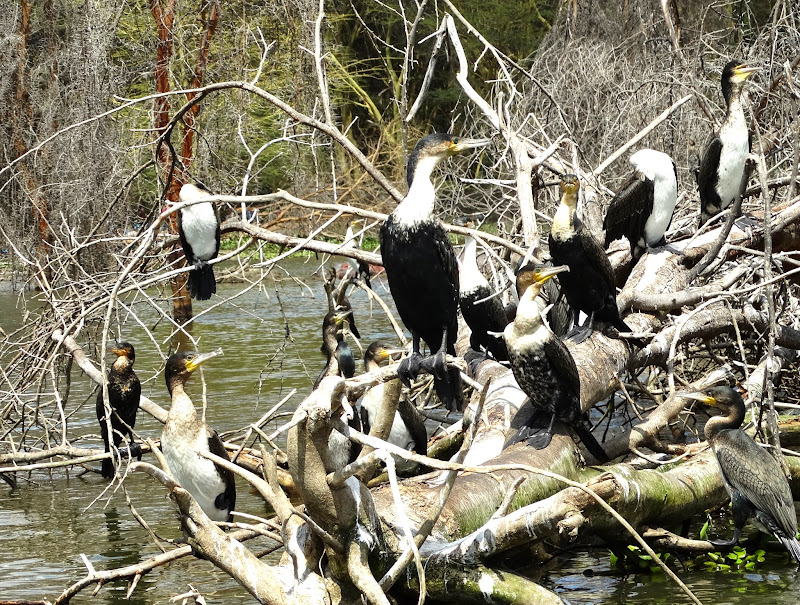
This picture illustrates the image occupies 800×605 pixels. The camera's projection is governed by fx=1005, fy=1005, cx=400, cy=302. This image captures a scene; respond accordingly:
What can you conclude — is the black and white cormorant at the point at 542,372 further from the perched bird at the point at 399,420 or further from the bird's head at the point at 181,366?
the bird's head at the point at 181,366

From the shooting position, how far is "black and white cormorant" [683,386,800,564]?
415 centimetres

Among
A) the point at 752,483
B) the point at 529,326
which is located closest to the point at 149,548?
the point at 529,326

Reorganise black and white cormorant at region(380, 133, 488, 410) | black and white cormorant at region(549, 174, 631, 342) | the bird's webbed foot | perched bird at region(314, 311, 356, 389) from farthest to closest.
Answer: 1. perched bird at region(314, 311, 356, 389)
2. black and white cormorant at region(549, 174, 631, 342)
3. black and white cormorant at region(380, 133, 488, 410)
4. the bird's webbed foot

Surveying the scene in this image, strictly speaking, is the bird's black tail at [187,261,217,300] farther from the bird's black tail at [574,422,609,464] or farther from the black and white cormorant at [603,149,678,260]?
the bird's black tail at [574,422,609,464]

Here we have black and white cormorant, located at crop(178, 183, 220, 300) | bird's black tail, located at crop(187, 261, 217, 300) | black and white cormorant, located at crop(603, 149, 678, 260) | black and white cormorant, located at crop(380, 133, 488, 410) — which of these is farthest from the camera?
black and white cormorant, located at crop(178, 183, 220, 300)

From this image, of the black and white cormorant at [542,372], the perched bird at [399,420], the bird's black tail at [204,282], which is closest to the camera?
the black and white cormorant at [542,372]

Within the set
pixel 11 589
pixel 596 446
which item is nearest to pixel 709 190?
pixel 596 446

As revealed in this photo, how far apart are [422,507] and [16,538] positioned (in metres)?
2.89

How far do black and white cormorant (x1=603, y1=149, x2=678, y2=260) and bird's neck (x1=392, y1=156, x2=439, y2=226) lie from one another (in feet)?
6.19

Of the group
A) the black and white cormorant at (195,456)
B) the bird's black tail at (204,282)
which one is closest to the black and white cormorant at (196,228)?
the bird's black tail at (204,282)

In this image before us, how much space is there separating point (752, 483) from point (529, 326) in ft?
3.69

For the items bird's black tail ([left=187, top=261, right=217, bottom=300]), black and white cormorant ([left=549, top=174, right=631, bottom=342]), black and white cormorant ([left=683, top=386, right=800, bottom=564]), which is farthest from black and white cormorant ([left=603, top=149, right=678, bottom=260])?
bird's black tail ([left=187, top=261, right=217, bottom=300])

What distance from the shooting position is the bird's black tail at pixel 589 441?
4348mm

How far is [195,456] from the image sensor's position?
4.74 m
